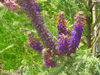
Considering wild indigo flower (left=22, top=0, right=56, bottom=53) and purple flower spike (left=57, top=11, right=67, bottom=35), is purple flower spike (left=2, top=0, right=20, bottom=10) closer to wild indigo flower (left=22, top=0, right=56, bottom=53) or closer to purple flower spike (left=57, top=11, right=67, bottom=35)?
wild indigo flower (left=22, top=0, right=56, bottom=53)

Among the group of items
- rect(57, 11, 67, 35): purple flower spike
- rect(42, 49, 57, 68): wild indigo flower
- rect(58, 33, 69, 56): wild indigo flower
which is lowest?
rect(42, 49, 57, 68): wild indigo flower

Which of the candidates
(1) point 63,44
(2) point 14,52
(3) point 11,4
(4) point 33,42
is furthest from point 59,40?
(2) point 14,52

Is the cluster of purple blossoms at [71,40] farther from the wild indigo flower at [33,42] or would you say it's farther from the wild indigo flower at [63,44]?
the wild indigo flower at [33,42]

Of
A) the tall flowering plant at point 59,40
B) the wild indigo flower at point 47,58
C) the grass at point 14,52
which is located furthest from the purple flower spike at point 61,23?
the grass at point 14,52

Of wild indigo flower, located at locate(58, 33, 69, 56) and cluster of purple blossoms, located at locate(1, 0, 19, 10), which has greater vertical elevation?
cluster of purple blossoms, located at locate(1, 0, 19, 10)

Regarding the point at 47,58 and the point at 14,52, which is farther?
the point at 14,52

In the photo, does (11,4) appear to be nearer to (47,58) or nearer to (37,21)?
(37,21)

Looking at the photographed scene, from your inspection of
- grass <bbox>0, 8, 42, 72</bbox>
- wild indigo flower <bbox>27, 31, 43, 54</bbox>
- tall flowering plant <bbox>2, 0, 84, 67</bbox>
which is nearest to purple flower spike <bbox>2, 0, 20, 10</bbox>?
tall flowering plant <bbox>2, 0, 84, 67</bbox>

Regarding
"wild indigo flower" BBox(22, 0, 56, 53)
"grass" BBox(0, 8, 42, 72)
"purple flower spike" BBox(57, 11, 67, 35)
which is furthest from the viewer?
"grass" BBox(0, 8, 42, 72)

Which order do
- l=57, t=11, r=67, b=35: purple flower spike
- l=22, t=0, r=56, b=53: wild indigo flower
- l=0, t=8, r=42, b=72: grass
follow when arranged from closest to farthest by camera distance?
l=22, t=0, r=56, b=53: wild indigo flower < l=57, t=11, r=67, b=35: purple flower spike < l=0, t=8, r=42, b=72: grass

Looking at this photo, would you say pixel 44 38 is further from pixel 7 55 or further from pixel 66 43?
pixel 7 55

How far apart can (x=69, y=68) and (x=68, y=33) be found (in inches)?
8.1

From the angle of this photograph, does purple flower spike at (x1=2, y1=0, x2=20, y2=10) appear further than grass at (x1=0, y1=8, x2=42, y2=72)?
No

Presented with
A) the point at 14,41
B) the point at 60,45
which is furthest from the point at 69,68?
the point at 14,41
